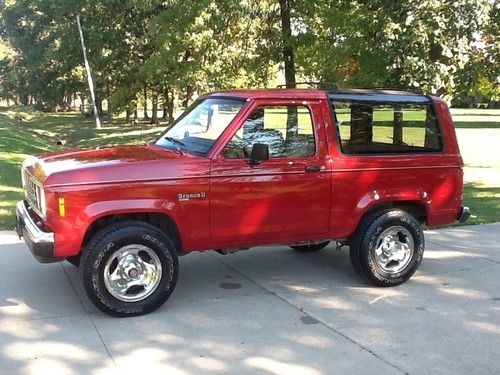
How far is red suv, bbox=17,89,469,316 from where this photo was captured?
4871mm

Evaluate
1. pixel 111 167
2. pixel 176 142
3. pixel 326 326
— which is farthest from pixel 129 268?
pixel 326 326

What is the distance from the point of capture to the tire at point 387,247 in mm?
5879

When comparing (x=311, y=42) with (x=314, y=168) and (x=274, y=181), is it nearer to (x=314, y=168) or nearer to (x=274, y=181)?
(x=314, y=168)

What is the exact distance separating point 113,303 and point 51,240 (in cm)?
73

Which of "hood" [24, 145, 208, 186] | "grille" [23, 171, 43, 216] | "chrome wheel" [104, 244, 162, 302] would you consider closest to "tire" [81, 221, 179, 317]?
"chrome wheel" [104, 244, 162, 302]

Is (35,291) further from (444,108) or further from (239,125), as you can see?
(444,108)

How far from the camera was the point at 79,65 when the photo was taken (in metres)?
43.3

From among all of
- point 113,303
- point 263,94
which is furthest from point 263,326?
point 263,94

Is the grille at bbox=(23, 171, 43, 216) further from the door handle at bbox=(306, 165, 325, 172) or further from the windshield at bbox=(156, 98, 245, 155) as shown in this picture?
the door handle at bbox=(306, 165, 325, 172)

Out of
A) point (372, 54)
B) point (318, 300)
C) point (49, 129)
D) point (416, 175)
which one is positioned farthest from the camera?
point (49, 129)

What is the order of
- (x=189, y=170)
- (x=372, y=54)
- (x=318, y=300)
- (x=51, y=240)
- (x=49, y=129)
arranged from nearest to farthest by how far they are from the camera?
(x=51, y=240)
(x=189, y=170)
(x=318, y=300)
(x=372, y=54)
(x=49, y=129)

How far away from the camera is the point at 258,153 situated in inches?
205

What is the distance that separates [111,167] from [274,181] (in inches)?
56.3

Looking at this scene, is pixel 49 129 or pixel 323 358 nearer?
pixel 323 358
